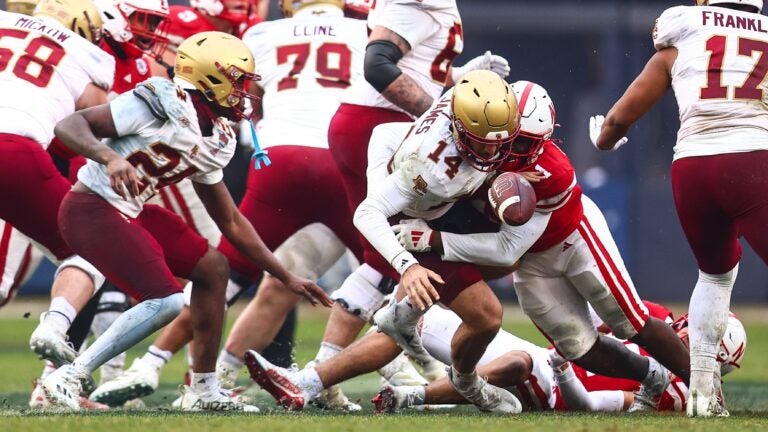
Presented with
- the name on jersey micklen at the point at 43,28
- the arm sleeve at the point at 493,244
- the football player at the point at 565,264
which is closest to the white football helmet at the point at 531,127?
the football player at the point at 565,264

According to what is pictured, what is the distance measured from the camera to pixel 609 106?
44.7 feet

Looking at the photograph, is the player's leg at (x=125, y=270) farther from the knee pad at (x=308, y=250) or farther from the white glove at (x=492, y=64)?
the white glove at (x=492, y=64)

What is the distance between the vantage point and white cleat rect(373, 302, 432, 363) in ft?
18.1

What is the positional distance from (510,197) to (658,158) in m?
9.18

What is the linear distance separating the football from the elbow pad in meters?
1.09

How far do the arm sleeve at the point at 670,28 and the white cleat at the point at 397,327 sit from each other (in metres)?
1.46

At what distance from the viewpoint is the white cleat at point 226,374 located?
650 centimetres

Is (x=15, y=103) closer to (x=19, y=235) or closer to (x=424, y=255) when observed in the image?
(x=19, y=235)

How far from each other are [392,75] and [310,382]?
1.41m

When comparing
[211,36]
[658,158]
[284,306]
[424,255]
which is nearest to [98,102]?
[211,36]

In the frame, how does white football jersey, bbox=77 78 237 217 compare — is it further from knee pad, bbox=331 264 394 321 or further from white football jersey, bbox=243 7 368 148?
white football jersey, bbox=243 7 368 148

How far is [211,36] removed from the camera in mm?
5734

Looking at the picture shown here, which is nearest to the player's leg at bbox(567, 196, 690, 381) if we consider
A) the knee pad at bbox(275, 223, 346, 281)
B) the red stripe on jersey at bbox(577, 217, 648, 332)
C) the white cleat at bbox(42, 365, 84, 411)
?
the red stripe on jersey at bbox(577, 217, 648, 332)

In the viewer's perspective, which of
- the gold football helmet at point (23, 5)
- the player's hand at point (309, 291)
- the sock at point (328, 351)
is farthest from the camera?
the gold football helmet at point (23, 5)
